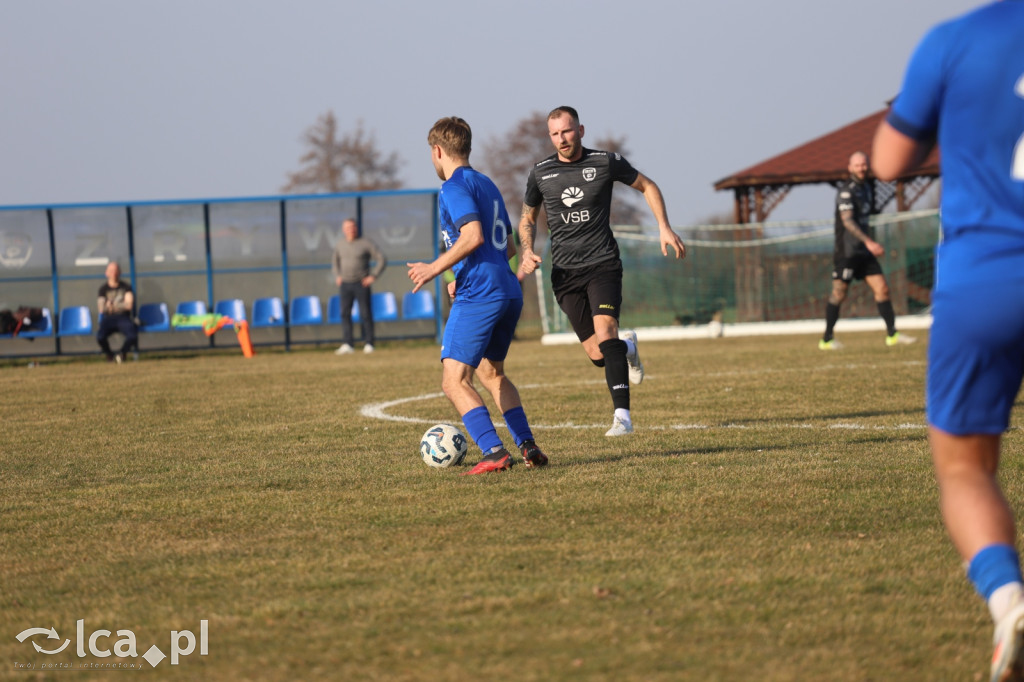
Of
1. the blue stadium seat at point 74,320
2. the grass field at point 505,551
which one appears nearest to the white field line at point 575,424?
the grass field at point 505,551

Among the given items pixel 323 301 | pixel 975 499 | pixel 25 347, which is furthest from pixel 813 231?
pixel 975 499

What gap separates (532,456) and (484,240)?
1.14m

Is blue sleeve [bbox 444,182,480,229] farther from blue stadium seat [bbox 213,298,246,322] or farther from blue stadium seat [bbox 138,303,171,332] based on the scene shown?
blue stadium seat [bbox 213,298,246,322]

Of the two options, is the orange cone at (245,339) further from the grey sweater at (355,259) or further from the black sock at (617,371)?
the black sock at (617,371)

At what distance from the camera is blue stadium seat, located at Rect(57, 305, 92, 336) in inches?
870

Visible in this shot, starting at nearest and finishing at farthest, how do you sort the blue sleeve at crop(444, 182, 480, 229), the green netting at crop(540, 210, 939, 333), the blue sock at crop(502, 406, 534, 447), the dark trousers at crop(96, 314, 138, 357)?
the blue sleeve at crop(444, 182, 480, 229), the blue sock at crop(502, 406, 534, 447), the dark trousers at crop(96, 314, 138, 357), the green netting at crop(540, 210, 939, 333)

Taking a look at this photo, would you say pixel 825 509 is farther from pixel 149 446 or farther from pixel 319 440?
pixel 149 446

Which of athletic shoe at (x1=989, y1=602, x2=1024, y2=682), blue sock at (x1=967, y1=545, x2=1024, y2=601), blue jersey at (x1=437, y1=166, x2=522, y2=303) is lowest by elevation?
athletic shoe at (x1=989, y1=602, x2=1024, y2=682)

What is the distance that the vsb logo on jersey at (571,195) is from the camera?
25.4ft

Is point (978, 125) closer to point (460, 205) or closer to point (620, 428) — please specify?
point (460, 205)

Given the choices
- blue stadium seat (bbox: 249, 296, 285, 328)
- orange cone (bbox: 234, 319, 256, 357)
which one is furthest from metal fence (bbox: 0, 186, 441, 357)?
→ orange cone (bbox: 234, 319, 256, 357)

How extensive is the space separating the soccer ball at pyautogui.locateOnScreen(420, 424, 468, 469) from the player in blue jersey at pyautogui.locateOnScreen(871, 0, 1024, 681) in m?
3.66

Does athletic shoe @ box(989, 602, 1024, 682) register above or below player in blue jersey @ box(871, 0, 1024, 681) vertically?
below

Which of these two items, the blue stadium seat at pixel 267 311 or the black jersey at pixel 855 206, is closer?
the black jersey at pixel 855 206
